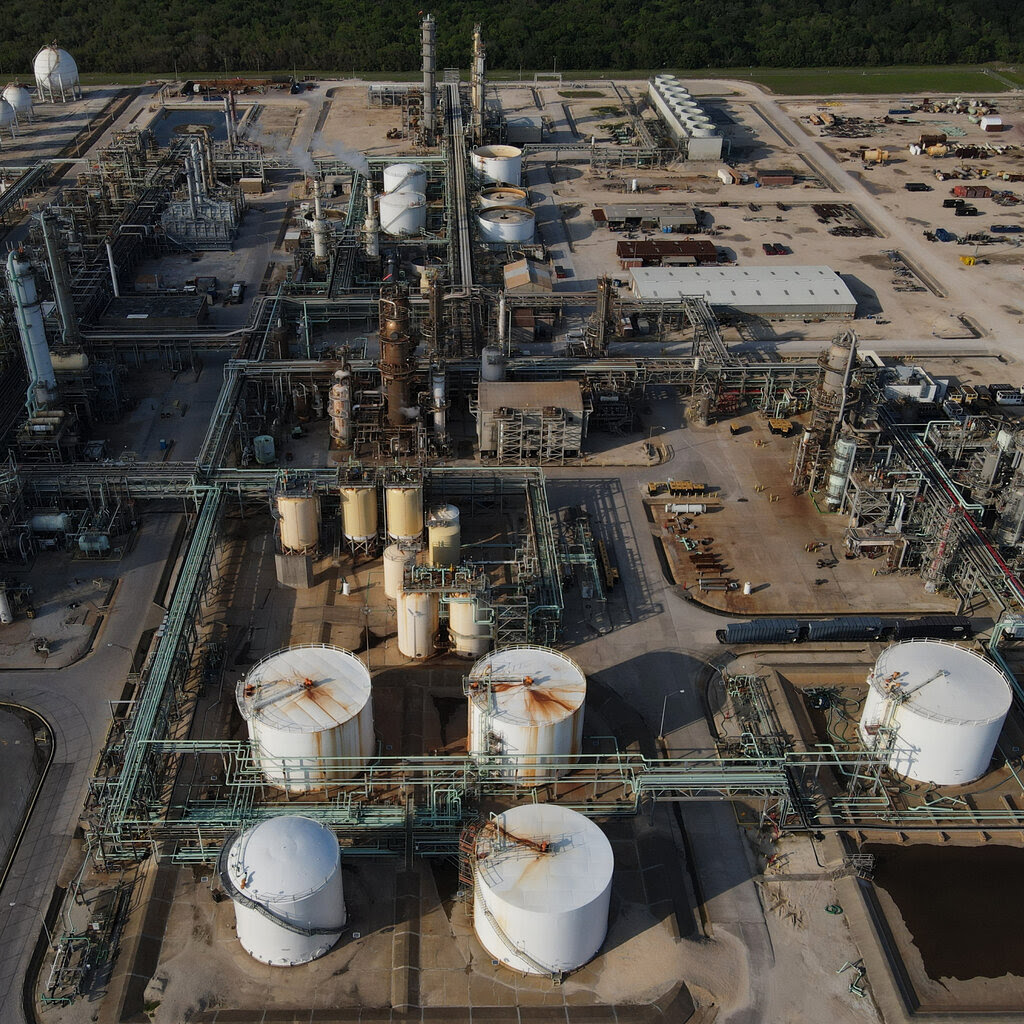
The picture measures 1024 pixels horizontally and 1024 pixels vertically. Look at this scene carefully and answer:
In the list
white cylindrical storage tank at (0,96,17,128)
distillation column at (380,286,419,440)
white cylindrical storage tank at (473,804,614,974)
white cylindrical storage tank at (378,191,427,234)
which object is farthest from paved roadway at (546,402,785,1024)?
white cylindrical storage tank at (0,96,17,128)

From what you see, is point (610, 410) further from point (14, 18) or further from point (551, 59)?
point (14, 18)

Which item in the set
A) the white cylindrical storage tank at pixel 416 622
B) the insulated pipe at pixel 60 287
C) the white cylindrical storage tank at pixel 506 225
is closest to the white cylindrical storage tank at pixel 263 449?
the insulated pipe at pixel 60 287

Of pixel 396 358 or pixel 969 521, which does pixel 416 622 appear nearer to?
pixel 396 358

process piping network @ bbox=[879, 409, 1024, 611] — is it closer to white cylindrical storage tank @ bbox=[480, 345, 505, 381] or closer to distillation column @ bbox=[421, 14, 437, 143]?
white cylindrical storage tank @ bbox=[480, 345, 505, 381]

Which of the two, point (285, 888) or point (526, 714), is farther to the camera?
point (526, 714)

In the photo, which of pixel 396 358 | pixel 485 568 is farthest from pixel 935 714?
pixel 396 358
